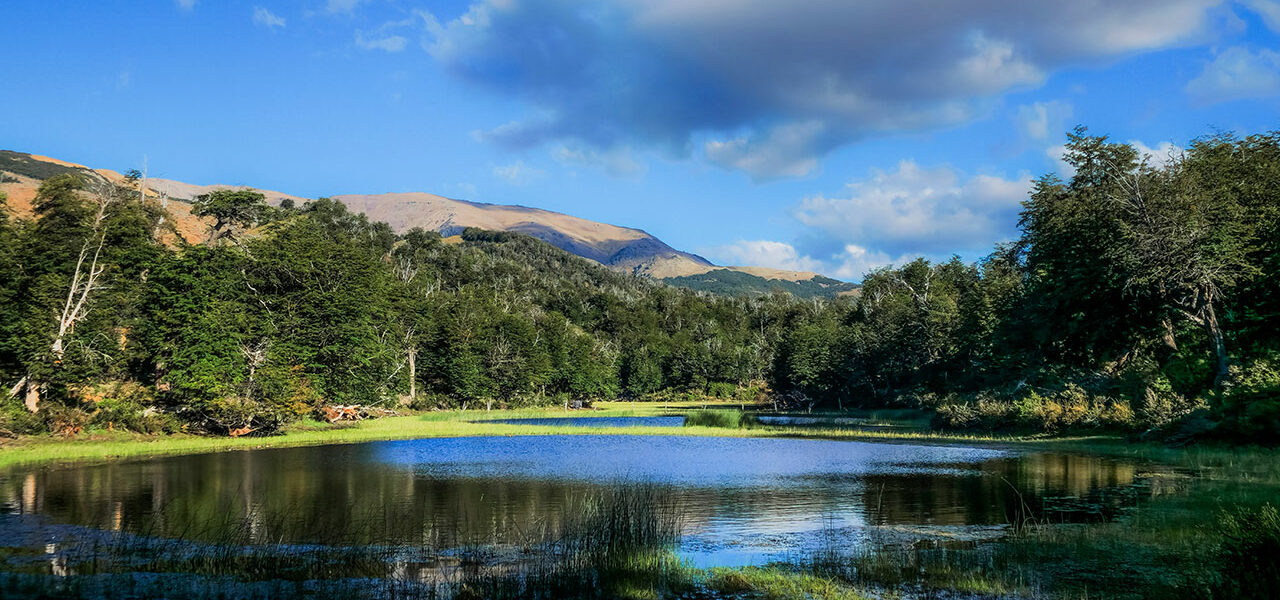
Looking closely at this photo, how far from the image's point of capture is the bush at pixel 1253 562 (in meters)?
10.0

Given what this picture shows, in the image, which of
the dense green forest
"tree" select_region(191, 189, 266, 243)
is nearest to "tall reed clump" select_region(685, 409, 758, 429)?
the dense green forest

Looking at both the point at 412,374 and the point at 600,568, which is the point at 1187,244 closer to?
the point at 600,568

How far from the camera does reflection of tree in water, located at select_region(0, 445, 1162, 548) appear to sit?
19.7m

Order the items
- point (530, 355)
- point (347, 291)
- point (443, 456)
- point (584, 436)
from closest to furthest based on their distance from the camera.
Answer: point (443, 456), point (584, 436), point (347, 291), point (530, 355)

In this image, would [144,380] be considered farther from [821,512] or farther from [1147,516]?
[1147,516]

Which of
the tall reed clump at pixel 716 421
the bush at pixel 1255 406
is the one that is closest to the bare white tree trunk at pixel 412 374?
the tall reed clump at pixel 716 421

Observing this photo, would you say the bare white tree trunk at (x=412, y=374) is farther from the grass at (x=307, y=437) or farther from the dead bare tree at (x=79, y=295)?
the dead bare tree at (x=79, y=295)

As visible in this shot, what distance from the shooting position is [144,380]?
5094 cm

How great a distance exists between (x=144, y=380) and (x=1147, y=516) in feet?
184

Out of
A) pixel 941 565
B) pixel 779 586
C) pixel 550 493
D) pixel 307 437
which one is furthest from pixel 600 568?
pixel 307 437

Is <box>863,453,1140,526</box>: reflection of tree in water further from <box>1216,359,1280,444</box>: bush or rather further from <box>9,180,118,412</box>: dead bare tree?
<box>9,180,118,412</box>: dead bare tree

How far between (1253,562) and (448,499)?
2116 centimetres

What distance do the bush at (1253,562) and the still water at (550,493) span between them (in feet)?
21.4

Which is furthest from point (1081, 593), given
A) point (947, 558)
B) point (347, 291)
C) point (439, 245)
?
point (439, 245)
